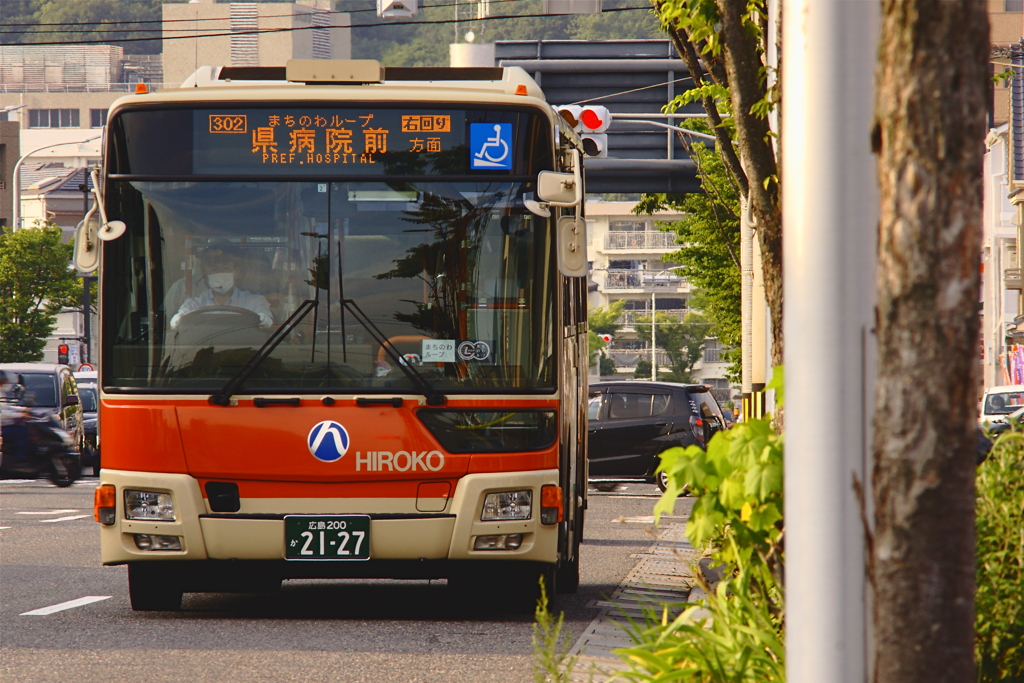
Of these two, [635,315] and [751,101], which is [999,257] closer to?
[635,315]

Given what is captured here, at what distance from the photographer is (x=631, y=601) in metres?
9.30

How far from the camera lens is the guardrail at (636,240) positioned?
12106 centimetres

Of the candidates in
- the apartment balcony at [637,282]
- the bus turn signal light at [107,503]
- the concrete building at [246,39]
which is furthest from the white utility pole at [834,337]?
the concrete building at [246,39]

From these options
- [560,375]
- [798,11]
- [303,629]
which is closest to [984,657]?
[798,11]

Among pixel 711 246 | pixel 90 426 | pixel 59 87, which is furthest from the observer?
pixel 59 87

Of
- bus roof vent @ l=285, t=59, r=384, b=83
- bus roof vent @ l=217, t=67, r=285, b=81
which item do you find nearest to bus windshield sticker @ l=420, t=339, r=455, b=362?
bus roof vent @ l=285, t=59, r=384, b=83

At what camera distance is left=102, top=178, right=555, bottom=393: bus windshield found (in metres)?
7.89

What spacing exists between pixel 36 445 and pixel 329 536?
56.6 feet

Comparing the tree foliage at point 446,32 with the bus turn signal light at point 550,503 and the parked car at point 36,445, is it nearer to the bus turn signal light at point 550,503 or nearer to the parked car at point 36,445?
the parked car at point 36,445

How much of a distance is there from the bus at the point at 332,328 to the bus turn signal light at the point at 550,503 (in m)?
0.01

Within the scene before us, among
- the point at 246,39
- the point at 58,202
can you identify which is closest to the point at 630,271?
the point at 58,202

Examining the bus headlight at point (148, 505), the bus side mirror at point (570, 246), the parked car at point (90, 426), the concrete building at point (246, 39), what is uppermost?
the concrete building at point (246, 39)

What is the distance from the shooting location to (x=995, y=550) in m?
5.13

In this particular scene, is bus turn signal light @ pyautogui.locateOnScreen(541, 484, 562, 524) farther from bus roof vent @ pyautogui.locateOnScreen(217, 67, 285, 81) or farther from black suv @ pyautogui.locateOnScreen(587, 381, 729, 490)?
black suv @ pyautogui.locateOnScreen(587, 381, 729, 490)
